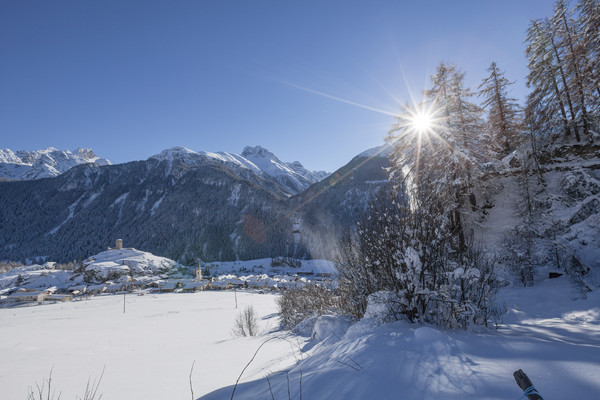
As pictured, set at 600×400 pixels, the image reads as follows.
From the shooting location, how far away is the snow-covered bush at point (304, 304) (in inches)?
599

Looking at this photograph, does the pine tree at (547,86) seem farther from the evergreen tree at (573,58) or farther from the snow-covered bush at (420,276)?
the snow-covered bush at (420,276)

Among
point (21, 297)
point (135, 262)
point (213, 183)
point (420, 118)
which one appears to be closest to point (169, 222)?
point (213, 183)

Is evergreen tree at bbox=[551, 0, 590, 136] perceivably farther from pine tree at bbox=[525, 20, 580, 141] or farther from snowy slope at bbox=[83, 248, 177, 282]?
snowy slope at bbox=[83, 248, 177, 282]

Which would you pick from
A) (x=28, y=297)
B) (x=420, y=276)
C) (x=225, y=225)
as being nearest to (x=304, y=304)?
(x=420, y=276)

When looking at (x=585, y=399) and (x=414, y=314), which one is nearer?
(x=585, y=399)

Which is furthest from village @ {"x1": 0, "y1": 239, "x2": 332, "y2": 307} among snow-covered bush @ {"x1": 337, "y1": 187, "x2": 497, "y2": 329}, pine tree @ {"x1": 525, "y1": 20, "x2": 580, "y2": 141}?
snow-covered bush @ {"x1": 337, "y1": 187, "x2": 497, "y2": 329}

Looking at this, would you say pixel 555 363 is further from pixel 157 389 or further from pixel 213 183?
pixel 213 183

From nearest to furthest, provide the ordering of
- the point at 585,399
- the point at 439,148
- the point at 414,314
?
the point at 585,399 < the point at 414,314 < the point at 439,148

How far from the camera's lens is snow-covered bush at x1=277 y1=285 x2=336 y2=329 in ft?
50.0

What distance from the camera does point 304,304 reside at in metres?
19.2

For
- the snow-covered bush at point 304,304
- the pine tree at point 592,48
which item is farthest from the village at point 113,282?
the pine tree at point 592,48

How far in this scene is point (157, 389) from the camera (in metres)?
7.20

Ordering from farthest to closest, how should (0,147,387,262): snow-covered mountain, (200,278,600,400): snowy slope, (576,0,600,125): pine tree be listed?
1. (0,147,387,262): snow-covered mountain
2. (576,0,600,125): pine tree
3. (200,278,600,400): snowy slope

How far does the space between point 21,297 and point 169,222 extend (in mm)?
125334
